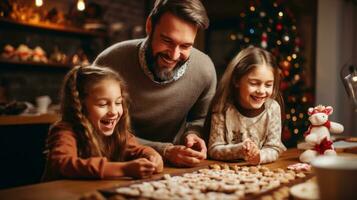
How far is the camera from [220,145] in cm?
161

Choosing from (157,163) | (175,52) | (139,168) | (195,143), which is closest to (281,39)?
(175,52)

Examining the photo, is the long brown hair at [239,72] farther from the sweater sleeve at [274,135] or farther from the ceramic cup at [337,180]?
the ceramic cup at [337,180]

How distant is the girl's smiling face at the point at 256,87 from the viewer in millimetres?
1656

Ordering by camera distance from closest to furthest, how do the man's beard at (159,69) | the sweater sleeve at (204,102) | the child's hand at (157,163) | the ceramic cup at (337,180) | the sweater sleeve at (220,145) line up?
the ceramic cup at (337,180)
the child's hand at (157,163)
the sweater sleeve at (220,145)
the man's beard at (159,69)
the sweater sleeve at (204,102)

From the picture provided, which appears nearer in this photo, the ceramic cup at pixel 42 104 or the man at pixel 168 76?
the man at pixel 168 76

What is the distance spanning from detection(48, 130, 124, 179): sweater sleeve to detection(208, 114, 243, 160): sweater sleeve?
48 centimetres

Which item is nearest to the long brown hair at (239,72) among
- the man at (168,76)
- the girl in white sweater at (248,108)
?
the girl in white sweater at (248,108)

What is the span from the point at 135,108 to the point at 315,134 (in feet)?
2.58

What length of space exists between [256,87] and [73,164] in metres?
0.81

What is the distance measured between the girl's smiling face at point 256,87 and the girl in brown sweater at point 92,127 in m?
0.47

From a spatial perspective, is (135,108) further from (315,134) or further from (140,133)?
(315,134)

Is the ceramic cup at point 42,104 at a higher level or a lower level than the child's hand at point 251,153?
higher

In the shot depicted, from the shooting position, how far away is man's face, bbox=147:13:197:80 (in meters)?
1.64

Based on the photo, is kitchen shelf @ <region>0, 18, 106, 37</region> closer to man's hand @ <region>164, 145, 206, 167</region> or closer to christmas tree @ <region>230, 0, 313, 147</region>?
christmas tree @ <region>230, 0, 313, 147</region>
